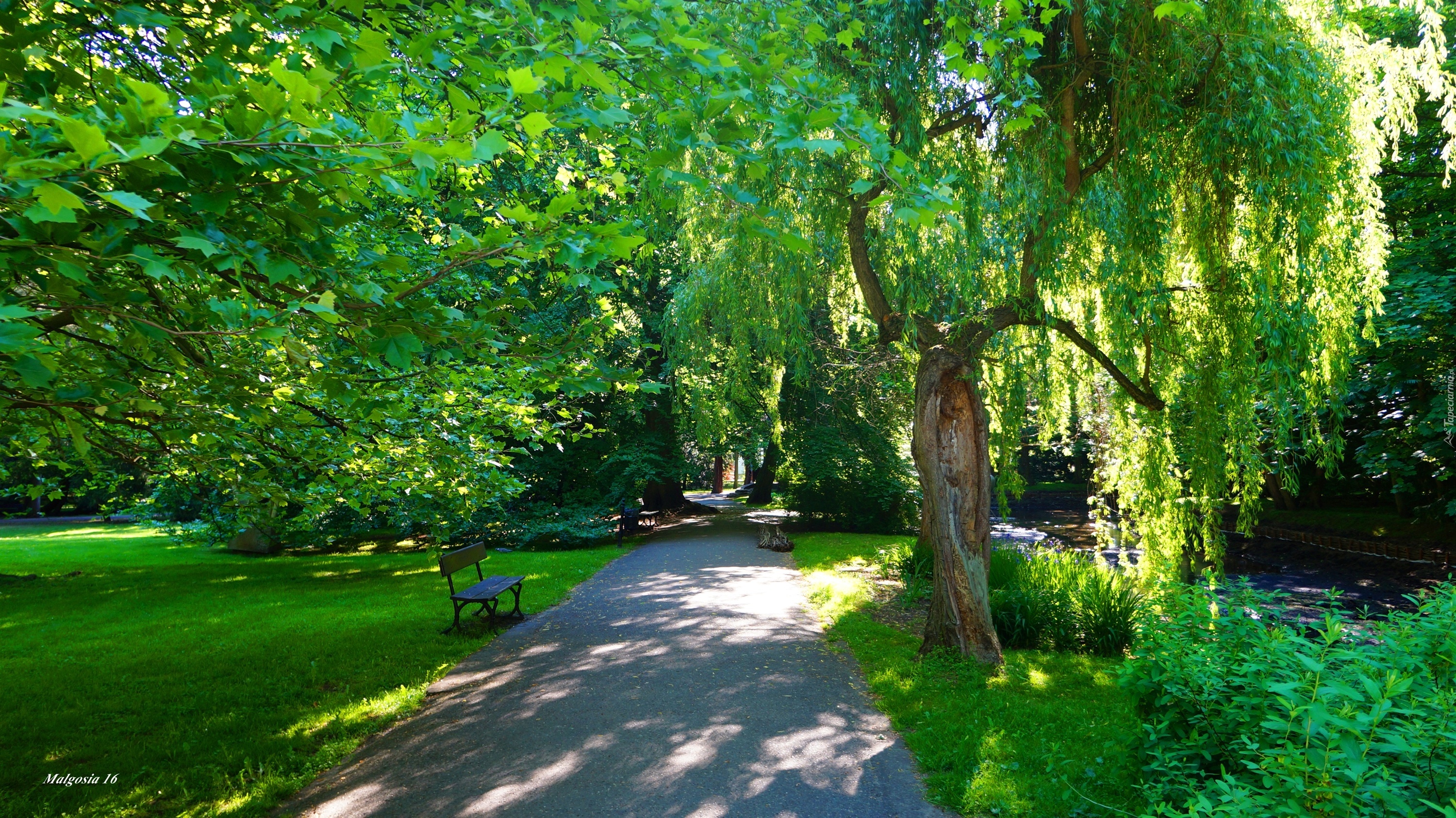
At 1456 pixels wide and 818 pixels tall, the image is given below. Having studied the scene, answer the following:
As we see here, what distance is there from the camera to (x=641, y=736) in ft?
17.6

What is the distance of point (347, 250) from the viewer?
6.16 meters

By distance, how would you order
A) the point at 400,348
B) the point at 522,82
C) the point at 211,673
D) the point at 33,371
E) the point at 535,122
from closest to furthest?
the point at 33,371 → the point at 522,82 → the point at 535,122 → the point at 400,348 → the point at 211,673

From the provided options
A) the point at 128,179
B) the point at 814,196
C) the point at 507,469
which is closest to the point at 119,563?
the point at 507,469

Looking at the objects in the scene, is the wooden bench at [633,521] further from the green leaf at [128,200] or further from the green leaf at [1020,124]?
the green leaf at [128,200]

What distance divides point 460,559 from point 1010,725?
21.2 ft

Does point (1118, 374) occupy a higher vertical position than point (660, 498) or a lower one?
higher

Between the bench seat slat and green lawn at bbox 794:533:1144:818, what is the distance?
4020 mm

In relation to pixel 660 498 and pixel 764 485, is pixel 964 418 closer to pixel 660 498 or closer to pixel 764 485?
pixel 660 498

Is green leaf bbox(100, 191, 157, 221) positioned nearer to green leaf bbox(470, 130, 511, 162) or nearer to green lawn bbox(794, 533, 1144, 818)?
green leaf bbox(470, 130, 511, 162)

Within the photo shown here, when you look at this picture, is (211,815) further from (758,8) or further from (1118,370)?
(1118,370)

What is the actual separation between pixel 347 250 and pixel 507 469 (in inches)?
333

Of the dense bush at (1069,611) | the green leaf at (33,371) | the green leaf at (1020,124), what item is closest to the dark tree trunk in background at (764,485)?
the dense bush at (1069,611)

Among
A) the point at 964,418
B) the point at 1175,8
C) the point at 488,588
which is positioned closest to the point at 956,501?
the point at 964,418

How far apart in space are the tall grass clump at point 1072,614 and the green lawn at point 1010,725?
319mm
